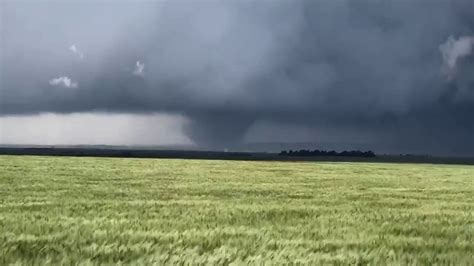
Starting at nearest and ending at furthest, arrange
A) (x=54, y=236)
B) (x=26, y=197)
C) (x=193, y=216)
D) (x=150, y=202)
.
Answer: (x=54, y=236) → (x=193, y=216) → (x=150, y=202) → (x=26, y=197)

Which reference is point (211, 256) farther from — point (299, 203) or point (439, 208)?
point (439, 208)

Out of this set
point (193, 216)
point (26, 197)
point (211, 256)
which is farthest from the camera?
point (26, 197)

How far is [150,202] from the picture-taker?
11.7 meters

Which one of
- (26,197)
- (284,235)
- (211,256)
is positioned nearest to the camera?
(211,256)

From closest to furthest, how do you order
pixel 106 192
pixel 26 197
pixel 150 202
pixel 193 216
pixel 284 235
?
pixel 284 235, pixel 193 216, pixel 150 202, pixel 26 197, pixel 106 192

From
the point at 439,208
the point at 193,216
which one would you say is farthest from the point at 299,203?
the point at 193,216

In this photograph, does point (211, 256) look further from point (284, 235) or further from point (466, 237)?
point (466, 237)

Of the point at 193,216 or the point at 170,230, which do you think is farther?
the point at 193,216

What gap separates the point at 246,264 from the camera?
18.8ft

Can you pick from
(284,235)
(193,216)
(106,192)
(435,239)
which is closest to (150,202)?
(193,216)

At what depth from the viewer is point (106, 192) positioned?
14758mm

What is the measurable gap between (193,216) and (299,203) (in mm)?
4364

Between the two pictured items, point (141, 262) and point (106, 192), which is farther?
point (106, 192)

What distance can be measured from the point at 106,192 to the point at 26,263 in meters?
9.22
